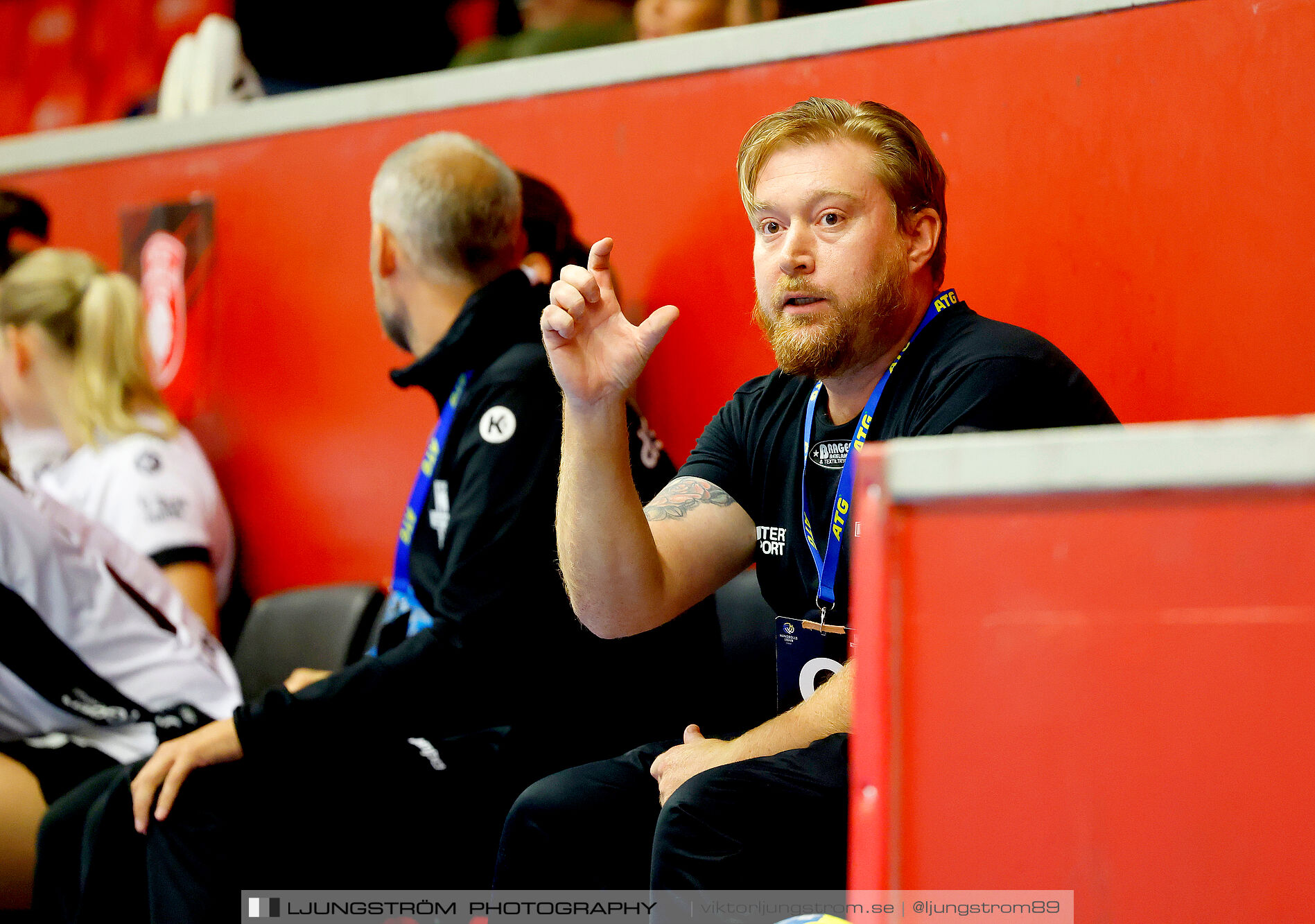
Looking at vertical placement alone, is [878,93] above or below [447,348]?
above

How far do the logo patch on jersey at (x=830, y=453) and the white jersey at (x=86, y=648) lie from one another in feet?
3.50

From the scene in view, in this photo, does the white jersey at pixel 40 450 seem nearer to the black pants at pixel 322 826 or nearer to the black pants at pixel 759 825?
the black pants at pixel 322 826

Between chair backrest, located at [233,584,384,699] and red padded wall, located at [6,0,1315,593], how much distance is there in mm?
339

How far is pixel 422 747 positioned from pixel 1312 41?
1.54 m

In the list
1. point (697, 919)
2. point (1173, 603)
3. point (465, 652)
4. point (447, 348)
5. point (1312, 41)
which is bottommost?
point (697, 919)

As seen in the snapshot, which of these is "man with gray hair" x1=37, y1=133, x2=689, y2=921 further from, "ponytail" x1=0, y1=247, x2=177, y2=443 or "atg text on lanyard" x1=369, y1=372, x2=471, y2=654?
"ponytail" x1=0, y1=247, x2=177, y2=443

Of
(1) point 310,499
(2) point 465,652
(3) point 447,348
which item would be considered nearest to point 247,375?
(1) point 310,499

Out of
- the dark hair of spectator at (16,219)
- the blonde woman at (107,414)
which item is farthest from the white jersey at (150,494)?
the dark hair of spectator at (16,219)

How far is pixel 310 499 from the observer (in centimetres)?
265

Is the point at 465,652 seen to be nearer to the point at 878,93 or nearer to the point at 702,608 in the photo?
the point at 702,608

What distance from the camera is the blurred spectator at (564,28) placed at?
299 centimetres

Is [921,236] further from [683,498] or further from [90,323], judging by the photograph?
[90,323]

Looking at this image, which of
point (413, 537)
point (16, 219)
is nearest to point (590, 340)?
point (413, 537)

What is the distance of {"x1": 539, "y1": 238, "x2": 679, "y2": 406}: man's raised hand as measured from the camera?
1273 mm
